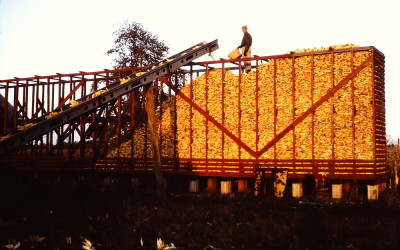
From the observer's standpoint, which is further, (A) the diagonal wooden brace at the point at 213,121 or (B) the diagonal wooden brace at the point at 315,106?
(A) the diagonal wooden brace at the point at 213,121

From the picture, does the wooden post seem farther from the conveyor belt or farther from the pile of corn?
the pile of corn

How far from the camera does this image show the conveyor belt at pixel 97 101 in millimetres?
10898

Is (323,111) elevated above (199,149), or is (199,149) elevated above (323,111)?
(323,111)

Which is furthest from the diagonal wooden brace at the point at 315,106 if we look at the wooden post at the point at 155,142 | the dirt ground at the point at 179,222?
the wooden post at the point at 155,142

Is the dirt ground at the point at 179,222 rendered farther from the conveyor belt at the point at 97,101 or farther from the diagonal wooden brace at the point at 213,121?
the diagonal wooden brace at the point at 213,121

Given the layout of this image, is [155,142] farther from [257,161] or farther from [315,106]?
[315,106]

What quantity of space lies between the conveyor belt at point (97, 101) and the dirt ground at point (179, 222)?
3.85 feet

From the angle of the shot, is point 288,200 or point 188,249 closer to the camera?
point 188,249

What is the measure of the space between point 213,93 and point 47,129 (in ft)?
18.9

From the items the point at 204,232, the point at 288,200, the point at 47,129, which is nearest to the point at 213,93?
the point at 288,200

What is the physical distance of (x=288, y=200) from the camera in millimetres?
12086

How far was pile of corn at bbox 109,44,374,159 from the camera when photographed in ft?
42.5

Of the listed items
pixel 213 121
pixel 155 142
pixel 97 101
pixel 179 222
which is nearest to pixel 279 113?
pixel 213 121

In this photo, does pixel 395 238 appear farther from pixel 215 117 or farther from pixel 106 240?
pixel 215 117
